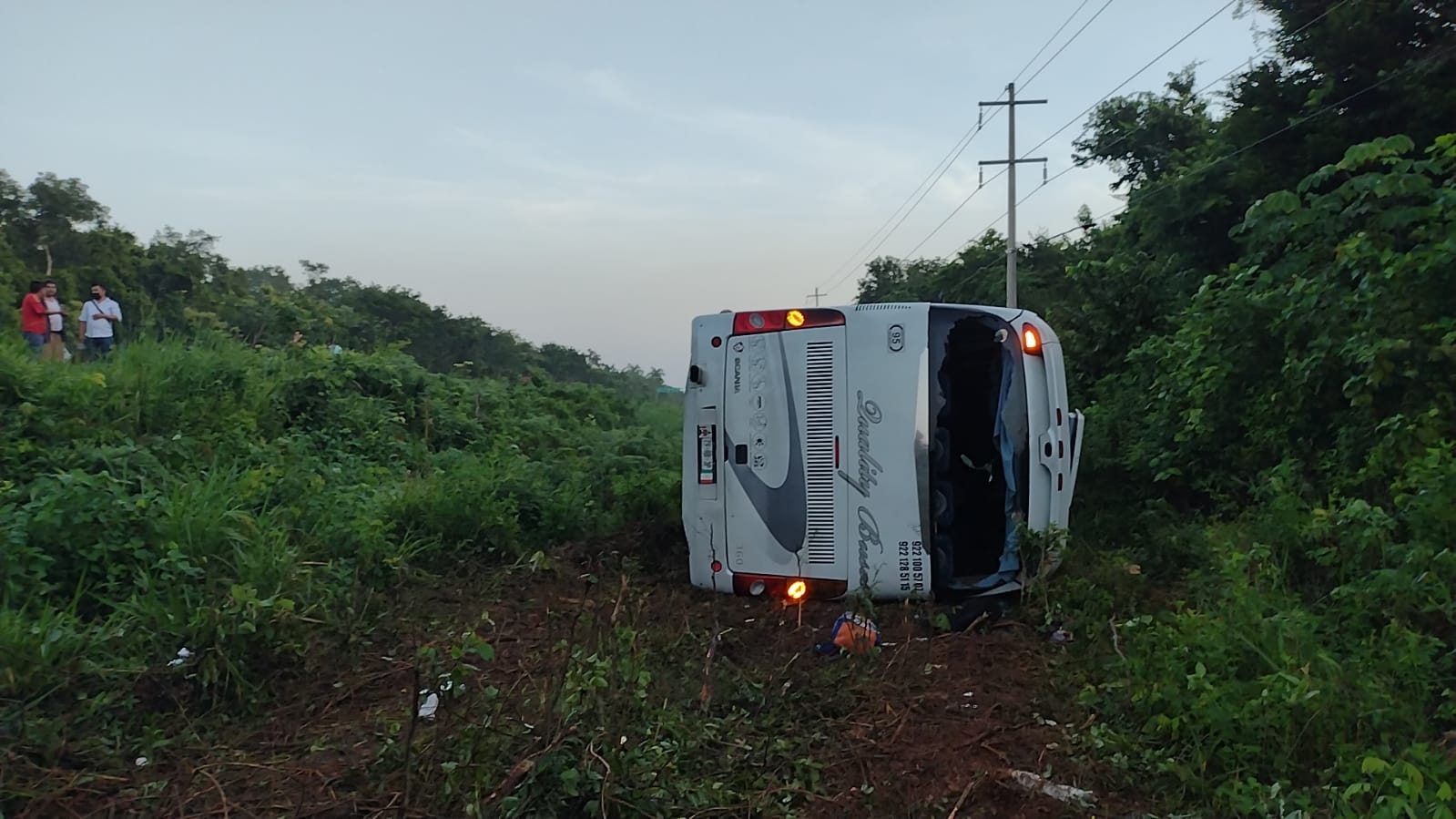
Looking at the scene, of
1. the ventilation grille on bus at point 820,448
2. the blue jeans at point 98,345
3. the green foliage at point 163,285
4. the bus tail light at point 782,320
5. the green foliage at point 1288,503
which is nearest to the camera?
the green foliage at point 1288,503

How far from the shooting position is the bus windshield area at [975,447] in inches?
203

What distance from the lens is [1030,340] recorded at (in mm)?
5348

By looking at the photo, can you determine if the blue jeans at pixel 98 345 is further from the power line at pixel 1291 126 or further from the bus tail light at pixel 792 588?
the power line at pixel 1291 126

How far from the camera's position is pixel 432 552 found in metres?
6.41

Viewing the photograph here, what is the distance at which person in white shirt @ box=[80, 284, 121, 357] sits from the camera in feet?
32.9

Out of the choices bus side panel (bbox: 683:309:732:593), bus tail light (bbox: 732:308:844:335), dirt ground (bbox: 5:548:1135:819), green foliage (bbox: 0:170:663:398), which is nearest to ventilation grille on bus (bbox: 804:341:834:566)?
bus tail light (bbox: 732:308:844:335)

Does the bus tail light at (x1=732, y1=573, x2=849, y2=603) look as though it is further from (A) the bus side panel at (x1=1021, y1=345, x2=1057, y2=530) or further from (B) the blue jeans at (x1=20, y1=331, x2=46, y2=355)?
(B) the blue jeans at (x1=20, y1=331, x2=46, y2=355)

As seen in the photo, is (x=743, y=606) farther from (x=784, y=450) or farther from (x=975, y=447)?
(x=975, y=447)

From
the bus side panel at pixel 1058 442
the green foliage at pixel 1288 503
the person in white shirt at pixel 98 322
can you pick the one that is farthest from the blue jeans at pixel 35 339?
the green foliage at pixel 1288 503

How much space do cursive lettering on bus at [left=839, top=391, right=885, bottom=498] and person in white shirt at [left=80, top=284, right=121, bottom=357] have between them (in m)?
8.84

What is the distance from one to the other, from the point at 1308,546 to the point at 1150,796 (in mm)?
2630

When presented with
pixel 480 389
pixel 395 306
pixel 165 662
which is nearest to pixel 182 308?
pixel 480 389

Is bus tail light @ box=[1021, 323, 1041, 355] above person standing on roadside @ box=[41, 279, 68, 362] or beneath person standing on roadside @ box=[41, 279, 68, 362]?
beneath

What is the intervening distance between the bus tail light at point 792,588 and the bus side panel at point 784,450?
3 cm
